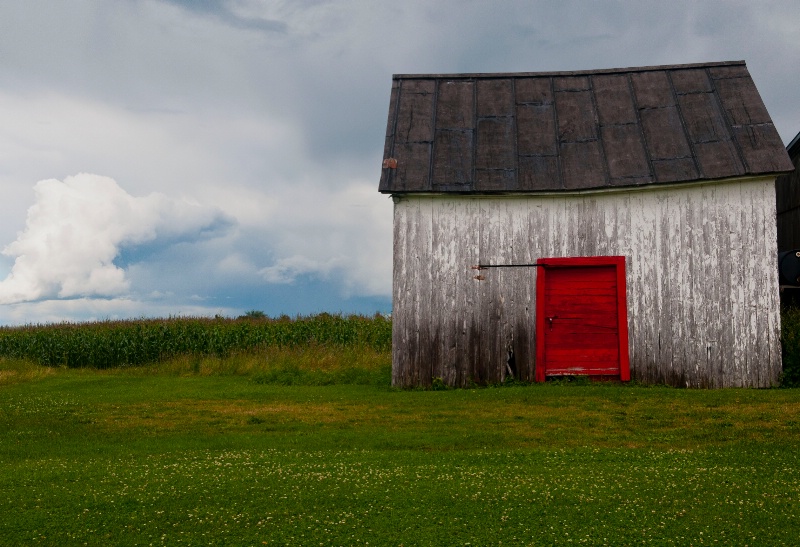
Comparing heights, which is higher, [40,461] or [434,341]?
[434,341]

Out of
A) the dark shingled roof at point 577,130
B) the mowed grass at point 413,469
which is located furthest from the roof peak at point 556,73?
the mowed grass at point 413,469

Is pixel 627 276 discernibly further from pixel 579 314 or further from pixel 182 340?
pixel 182 340

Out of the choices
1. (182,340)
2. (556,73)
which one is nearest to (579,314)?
(556,73)

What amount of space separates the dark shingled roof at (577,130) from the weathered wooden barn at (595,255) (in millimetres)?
56

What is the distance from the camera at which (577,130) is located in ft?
63.4

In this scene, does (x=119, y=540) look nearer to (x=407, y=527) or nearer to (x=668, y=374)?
(x=407, y=527)

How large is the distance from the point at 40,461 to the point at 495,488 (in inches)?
257

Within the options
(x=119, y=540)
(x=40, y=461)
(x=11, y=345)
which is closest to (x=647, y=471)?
(x=119, y=540)

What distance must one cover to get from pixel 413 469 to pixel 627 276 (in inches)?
397

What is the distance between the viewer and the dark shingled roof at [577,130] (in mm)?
17875

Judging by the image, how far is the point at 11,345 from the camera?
3183 cm

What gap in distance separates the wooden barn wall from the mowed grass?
102cm

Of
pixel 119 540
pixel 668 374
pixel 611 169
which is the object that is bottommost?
pixel 119 540

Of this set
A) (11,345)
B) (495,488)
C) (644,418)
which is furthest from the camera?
(11,345)
